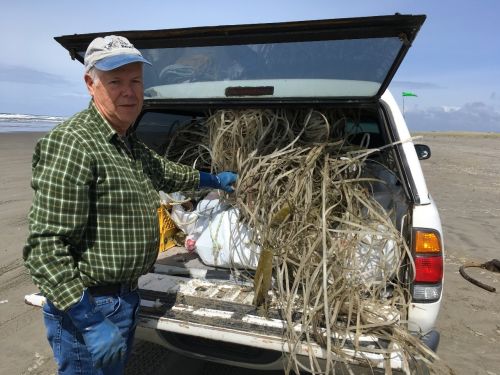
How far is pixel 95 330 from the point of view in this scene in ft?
5.55

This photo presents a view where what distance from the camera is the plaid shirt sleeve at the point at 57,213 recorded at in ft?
5.26

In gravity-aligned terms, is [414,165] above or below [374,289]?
above

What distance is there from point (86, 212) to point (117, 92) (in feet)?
1.66

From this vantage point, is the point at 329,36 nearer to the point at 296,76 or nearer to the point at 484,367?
the point at 296,76

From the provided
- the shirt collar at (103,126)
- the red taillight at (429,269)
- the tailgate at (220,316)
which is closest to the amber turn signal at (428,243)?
the red taillight at (429,269)

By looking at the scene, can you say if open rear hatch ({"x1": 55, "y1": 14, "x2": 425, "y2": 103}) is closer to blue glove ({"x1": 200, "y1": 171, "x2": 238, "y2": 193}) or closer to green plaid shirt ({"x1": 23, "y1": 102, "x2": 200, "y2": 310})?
blue glove ({"x1": 200, "y1": 171, "x2": 238, "y2": 193})

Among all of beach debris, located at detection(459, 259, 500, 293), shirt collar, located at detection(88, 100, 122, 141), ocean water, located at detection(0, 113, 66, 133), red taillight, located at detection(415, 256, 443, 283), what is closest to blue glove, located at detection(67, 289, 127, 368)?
shirt collar, located at detection(88, 100, 122, 141)

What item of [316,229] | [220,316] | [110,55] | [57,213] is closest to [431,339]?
[316,229]

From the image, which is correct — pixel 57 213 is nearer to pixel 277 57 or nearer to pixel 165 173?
pixel 165 173

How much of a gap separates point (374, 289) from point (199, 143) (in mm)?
1733

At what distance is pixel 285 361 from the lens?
2.11m

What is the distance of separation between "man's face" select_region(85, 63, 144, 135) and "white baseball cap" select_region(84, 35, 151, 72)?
5cm

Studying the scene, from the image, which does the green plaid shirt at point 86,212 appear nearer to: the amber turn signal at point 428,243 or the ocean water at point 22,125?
the amber turn signal at point 428,243

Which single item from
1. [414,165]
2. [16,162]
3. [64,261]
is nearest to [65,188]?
[64,261]
